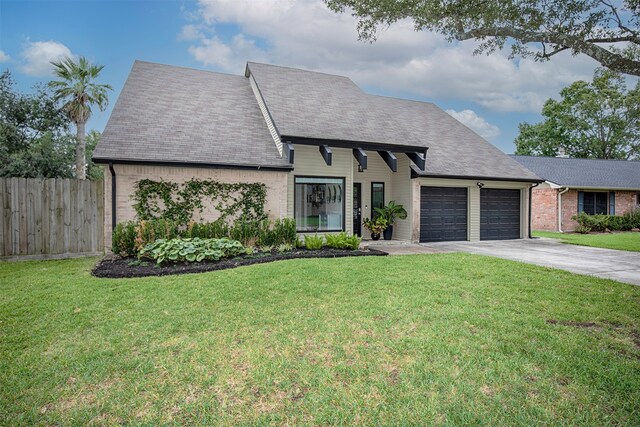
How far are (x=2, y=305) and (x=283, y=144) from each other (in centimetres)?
779

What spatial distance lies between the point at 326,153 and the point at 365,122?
118 inches

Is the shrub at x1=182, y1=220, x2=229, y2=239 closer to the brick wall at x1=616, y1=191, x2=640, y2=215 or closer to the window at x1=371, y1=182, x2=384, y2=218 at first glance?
the window at x1=371, y1=182, x2=384, y2=218

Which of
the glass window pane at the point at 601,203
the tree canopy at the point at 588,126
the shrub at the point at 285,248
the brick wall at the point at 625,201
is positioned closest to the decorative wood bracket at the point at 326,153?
the shrub at the point at 285,248

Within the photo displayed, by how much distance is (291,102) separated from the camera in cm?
1308

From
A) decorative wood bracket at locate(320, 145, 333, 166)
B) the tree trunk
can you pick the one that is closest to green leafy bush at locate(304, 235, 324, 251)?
decorative wood bracket at locate(320, 145, 333, 166)

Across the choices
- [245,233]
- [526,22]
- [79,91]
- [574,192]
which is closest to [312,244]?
[245,233]

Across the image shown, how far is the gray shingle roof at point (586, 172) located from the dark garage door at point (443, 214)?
9641mm

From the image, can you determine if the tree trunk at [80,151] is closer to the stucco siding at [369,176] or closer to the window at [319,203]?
the window at [319,203]

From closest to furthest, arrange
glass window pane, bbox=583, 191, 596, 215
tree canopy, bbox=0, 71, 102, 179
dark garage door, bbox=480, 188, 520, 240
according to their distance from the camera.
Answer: dark garage door, bbox=480, 188, 520, 240
tree canopy, bbox=0, 71, 102, 179
glass window pane, bbox=583, 191, 596, 215

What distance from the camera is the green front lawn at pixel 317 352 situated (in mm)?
2781

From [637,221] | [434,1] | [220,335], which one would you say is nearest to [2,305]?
[220,335]

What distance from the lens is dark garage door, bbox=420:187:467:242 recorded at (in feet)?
44.8

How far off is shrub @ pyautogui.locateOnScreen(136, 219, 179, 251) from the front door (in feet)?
21.8

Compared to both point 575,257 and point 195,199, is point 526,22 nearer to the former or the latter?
point 575,257
